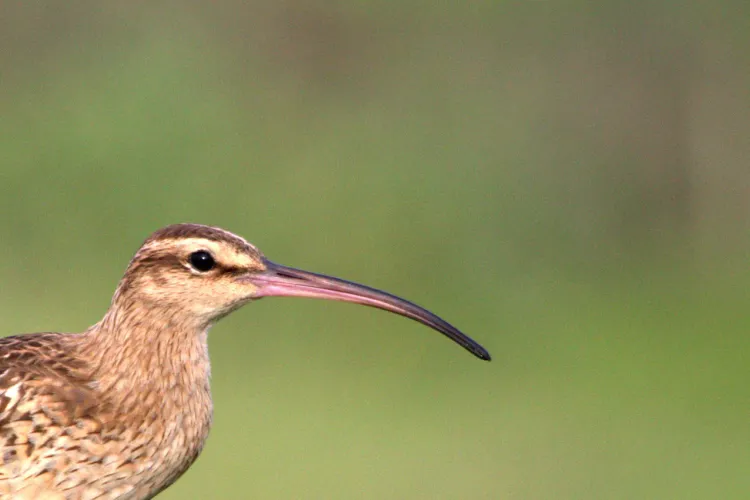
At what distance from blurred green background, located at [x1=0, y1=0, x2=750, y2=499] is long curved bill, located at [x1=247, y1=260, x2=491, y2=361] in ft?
22.5

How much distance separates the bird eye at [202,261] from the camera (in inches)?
252

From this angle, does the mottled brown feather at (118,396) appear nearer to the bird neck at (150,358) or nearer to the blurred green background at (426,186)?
the bird neck at (150,358)

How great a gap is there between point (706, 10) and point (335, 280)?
32.6 feet

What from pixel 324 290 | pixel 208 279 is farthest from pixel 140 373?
pixel 324 290

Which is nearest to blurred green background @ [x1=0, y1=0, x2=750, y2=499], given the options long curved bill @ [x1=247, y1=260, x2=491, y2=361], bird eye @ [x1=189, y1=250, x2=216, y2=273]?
long curved bill @ [x1=247, y1=260, x2=491, y2=361]

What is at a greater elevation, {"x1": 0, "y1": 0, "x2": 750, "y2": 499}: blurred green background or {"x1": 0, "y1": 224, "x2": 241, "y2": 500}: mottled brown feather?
{"x1": 0, "y1": 0, "x2": 750, "y2": 499}: blurred green background

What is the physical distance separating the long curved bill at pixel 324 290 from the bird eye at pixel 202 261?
0.15 m

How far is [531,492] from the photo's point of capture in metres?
12.1

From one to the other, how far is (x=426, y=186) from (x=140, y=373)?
9372 mm

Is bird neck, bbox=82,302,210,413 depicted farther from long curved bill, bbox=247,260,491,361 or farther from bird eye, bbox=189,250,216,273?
long curved bill, bbox=247,260,491,361

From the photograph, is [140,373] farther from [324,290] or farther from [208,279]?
[324,290]

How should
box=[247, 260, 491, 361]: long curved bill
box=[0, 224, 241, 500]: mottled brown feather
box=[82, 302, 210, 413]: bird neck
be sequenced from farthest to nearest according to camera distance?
box=[82, 302, 210, 413]: bird neck
box=[247, 260, 491, 361]: long curved bill
box=[0, 224, 241, 500]: mottled brown feather

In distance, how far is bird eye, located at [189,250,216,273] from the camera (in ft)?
21.0

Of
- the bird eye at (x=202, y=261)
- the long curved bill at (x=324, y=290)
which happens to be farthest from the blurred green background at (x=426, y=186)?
the bird eye at (x=202, y=261)
